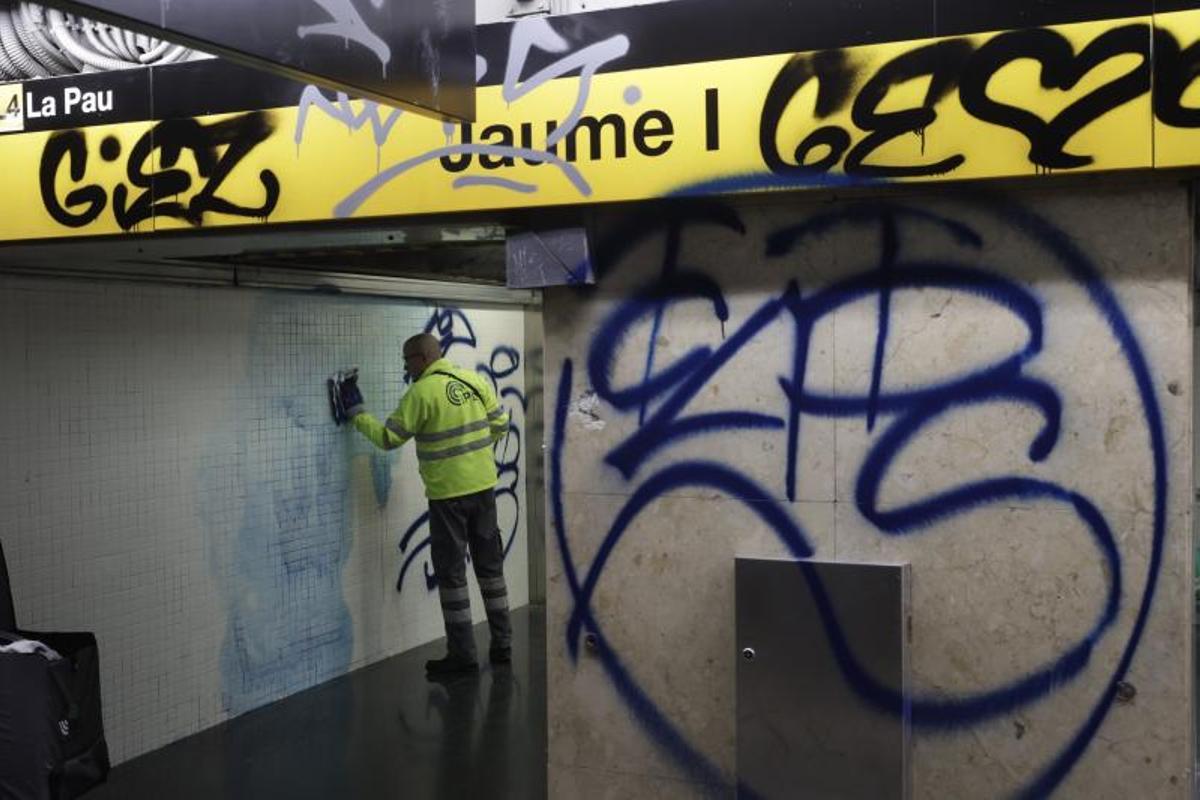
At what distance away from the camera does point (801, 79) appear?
4129 millimetres

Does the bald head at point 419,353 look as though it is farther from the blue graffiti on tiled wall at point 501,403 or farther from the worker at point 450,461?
the blue graffiti on tiled wall at point 501,403

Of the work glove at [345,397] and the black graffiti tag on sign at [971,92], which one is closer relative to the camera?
the black graffiti tag on sign at [971,92]

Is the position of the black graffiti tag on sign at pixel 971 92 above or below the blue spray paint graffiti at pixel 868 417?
above

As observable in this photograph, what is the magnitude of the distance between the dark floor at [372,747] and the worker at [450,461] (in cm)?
37

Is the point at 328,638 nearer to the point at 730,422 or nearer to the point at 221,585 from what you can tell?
the point at 221,585

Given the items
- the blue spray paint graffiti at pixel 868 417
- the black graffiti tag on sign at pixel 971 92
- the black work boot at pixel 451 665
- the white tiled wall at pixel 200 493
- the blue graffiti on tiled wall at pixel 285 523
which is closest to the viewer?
the black graffiti tag on sign at pixel 971 92

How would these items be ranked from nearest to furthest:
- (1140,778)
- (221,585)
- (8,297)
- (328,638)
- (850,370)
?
(1140,778) → (850,370) → (8,297) → (221,585) → (328,638)

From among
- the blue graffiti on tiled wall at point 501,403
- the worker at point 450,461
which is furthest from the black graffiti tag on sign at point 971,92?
the blue graffiti on tiled wall at point 501,403

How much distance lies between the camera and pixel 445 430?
766 centimetres

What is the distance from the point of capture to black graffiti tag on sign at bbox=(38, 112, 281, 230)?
4.94 meters

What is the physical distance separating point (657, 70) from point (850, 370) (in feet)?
3.68

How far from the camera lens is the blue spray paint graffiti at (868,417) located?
4.02 m

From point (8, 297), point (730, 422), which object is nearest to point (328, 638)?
point (8, 297)

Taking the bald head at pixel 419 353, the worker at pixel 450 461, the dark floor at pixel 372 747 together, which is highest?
the bald head at pixel 419 353
